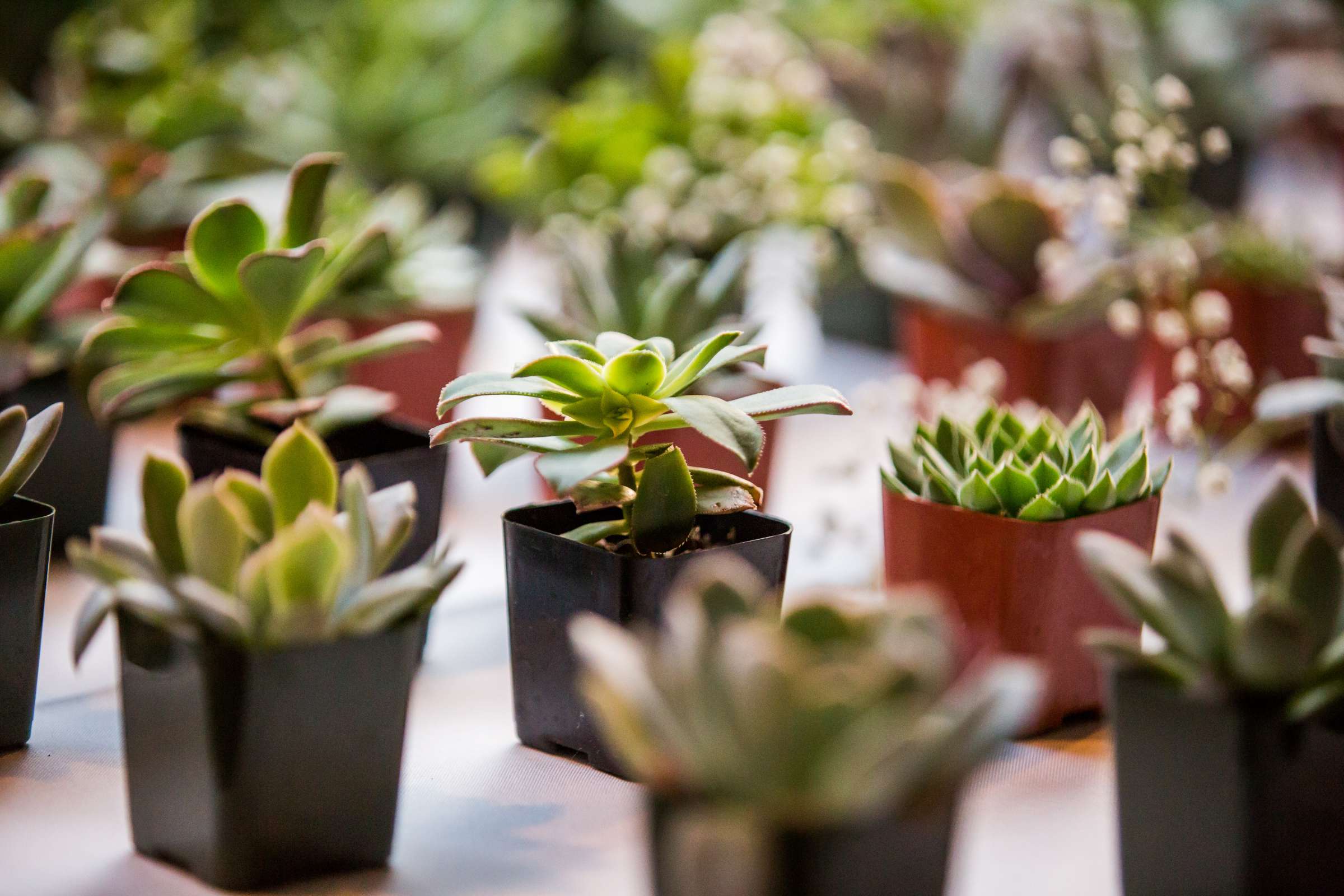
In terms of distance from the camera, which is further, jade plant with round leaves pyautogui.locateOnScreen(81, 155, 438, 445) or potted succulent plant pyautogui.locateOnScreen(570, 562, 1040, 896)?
jade plant with round leaves pyautogui.locateOnScreen(81, 155, 438, 445)

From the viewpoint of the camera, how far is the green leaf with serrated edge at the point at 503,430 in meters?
0.85

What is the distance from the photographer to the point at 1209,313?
1354 millimetres

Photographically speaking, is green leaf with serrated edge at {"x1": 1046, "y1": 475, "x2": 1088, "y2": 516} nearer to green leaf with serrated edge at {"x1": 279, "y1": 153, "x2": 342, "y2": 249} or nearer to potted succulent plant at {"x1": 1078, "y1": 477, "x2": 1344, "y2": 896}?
potted succulent plant at {"x1": 1078, "y1": 477, "x2": 1344, "y2": 896}

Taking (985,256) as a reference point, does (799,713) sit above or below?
below

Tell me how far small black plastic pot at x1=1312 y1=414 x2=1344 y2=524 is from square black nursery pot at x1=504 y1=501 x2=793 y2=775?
0.46 meters

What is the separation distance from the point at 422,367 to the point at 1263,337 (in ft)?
→ 3.09

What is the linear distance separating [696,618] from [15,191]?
0.96 meters

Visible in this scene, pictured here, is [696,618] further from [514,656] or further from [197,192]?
[197,192]

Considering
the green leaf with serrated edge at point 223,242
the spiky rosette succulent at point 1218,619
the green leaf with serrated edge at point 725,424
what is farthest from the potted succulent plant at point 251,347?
the spiky rosette succulent at point 1218,619

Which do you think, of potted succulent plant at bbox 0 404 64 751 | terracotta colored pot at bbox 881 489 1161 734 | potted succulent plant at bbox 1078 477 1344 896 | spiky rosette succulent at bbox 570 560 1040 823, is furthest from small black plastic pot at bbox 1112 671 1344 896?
potted succulent plant at bbox 0 404 64 751

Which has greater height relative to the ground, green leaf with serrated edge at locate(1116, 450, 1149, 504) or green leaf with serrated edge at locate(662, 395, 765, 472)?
green leaf with serrated edge at locate(662, 395, 765, 472)

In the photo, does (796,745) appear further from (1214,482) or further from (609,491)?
(1214,482)

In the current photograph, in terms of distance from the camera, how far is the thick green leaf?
99 centimetres

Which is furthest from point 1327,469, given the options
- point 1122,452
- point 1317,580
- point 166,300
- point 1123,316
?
point 166,300
